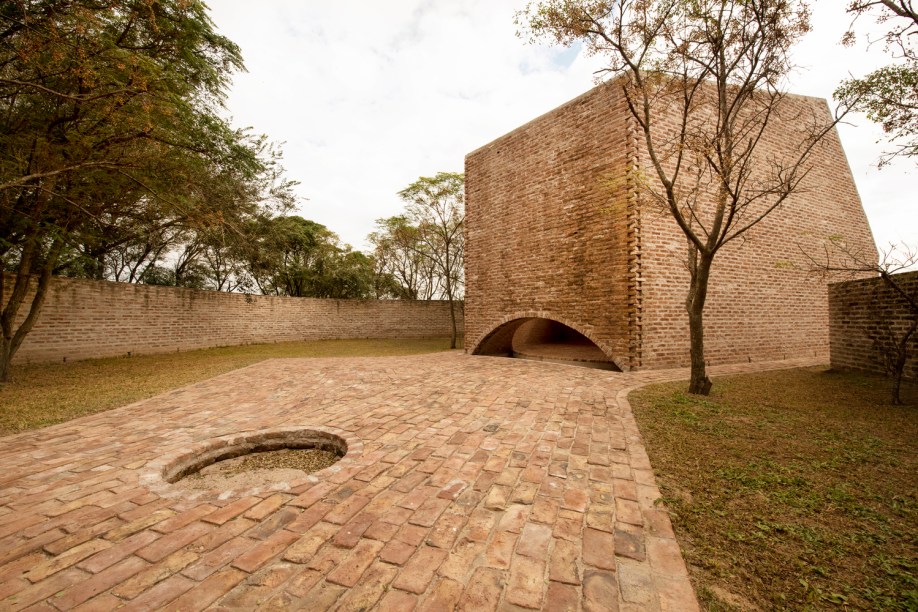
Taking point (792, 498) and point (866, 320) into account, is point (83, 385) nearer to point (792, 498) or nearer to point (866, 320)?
point (792, 498)

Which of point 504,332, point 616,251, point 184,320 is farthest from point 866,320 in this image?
point 184,320

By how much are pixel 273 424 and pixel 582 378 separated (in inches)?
195

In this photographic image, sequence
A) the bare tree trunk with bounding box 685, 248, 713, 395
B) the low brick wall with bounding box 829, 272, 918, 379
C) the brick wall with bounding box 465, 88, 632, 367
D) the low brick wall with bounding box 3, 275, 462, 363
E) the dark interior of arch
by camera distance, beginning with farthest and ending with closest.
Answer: the low brick wall with bounding box 3, 275, 462, 363
the dark interior of arch
the brick wall with bounding box 465, 88, 632, 367
the low brick wall with bounding box 829, 272, 918, 379
the bare tree trunk with bounding box 685, 248, 713, 395

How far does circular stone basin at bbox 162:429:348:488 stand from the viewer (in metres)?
2.92

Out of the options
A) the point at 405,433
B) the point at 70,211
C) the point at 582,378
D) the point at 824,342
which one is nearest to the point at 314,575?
the point at 405,433

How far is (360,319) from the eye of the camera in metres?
19.9

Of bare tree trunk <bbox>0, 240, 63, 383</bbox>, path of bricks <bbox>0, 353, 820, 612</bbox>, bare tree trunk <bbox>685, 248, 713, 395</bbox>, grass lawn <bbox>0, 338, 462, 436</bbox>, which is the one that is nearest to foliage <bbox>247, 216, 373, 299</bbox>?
grass lawn <bbox>0, 338, 462, 436</bbox>

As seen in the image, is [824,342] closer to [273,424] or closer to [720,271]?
[720,271]

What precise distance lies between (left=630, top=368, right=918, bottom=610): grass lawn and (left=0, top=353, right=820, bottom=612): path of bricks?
0.20 meters

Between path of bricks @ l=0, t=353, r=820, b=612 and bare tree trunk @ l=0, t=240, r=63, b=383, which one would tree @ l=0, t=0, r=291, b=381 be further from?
path of bricks @ l=0, t=353, r=820, b=612

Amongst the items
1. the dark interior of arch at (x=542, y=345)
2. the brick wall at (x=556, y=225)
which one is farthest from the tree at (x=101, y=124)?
the dark interior of arch at (x=542, y=345)

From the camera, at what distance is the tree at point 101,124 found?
4.41 metres

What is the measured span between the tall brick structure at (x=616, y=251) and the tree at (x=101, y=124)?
619cm

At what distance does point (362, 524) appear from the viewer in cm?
201
